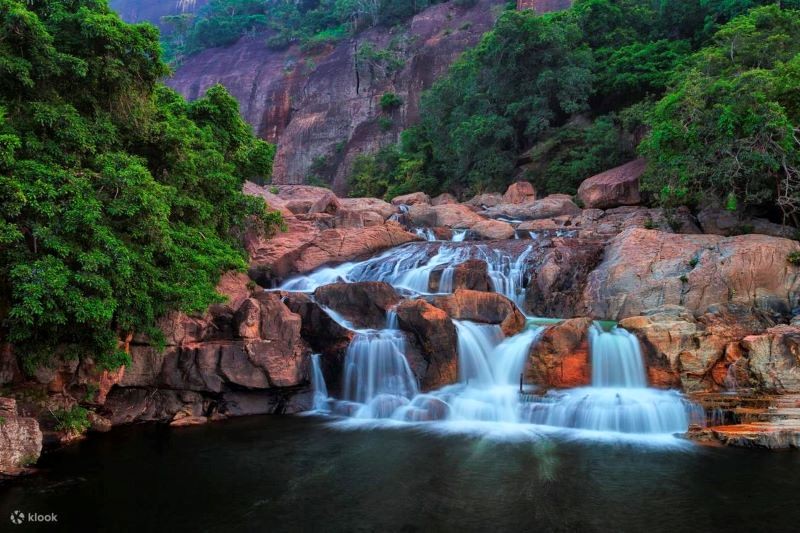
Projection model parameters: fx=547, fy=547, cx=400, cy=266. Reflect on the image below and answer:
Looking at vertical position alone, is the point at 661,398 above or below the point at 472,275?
below

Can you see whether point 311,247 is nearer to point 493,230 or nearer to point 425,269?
point 425,269

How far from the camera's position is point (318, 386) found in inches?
540

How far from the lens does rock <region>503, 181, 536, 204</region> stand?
28781 mm

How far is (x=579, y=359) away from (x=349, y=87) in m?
42.7

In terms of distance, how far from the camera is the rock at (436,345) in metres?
13.5

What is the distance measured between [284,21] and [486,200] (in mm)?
44827

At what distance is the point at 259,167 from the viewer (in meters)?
17.2

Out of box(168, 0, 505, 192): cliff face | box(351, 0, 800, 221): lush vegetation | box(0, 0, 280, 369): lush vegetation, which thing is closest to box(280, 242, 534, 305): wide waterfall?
box(351, 0, 800, 221): lush vegetation

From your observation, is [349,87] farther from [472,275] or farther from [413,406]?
[413,406]

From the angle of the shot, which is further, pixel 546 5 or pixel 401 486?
pixel 546 5

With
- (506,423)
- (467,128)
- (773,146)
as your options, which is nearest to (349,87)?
(467,128)

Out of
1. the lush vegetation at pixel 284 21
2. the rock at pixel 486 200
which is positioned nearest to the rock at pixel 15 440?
the rock at pixel 486 200

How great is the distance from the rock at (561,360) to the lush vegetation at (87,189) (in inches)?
304

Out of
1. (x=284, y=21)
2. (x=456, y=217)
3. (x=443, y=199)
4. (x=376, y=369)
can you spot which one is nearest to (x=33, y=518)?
(x=376, y=369)
